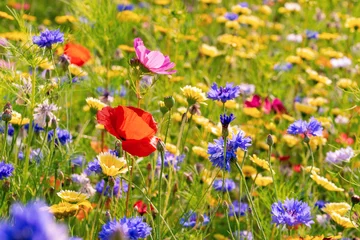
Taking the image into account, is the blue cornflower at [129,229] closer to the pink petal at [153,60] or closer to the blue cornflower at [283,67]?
the pink petal at [153,60]

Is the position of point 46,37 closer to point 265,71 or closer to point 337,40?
point 265,71

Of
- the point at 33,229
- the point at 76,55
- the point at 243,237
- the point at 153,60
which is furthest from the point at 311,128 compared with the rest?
the point at 33,229

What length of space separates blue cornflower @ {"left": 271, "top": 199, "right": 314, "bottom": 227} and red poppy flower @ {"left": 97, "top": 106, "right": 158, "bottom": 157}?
27 cm

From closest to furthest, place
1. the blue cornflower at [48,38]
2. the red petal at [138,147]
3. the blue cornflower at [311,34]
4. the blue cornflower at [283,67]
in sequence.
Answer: the red petal at [138,147] < the blue cornflower at [48,38] < the blue cornflower at [283,67] < the blue cornflower at [311,34]

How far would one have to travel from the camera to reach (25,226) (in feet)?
1.36

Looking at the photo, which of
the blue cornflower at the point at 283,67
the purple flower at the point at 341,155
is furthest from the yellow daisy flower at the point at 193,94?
the blue cornflower at the point at 283,67

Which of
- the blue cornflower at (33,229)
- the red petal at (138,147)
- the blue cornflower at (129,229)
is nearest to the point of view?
the blue cornflower at (33,229)

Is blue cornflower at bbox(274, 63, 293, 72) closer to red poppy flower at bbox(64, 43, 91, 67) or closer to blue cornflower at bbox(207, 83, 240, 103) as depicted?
red poppy flower at bbox(64, 43, 91, 67)

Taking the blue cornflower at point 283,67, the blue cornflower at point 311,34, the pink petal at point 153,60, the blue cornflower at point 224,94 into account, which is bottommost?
the blue cornflower at point 283,67

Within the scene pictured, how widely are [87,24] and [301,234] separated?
1.23 meters

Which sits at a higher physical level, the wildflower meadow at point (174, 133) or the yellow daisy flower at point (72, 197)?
the yellow daisy flower at point (72, 197)

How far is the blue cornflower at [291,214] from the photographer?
1205 millimetres

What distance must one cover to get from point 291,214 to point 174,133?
0.86 metres

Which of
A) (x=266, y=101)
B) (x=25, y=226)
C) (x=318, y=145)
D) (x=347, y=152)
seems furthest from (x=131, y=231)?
(x=266, y=101)
